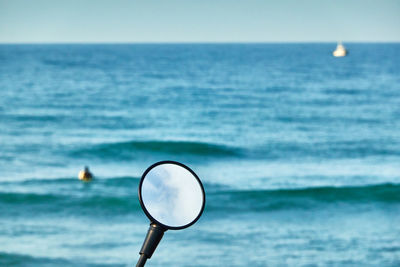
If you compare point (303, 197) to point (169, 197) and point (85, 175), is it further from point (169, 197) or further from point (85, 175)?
point (169, 197)

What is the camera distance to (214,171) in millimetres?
22719

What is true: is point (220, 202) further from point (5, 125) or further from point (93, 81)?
point (93, 81)

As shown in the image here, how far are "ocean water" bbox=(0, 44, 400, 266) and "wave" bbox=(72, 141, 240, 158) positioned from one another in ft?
0.30

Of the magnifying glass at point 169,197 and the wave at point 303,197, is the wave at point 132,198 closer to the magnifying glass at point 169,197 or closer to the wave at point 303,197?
the wave at point 303,197

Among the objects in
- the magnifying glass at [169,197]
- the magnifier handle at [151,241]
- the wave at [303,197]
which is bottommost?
the magnifier handle at [151,241]

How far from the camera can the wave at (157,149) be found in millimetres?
24922

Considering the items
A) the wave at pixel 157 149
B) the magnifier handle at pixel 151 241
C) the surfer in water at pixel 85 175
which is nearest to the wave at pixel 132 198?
the surfer in water at pixel 85 175

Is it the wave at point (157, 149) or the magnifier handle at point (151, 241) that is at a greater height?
the wave at point (157, 149)

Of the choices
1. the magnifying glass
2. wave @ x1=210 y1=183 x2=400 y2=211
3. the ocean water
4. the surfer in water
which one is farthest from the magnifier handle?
the surfer in water

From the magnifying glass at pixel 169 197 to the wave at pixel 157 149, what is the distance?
76.0 ft

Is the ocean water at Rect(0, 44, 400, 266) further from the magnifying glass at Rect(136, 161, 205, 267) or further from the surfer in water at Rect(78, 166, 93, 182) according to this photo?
the magnifying glass at Rect(136, 161, 205, 267)

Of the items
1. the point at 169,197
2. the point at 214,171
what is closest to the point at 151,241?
the point at 169,197

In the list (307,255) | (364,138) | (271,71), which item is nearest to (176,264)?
(307,255)

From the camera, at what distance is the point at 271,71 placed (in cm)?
6775
